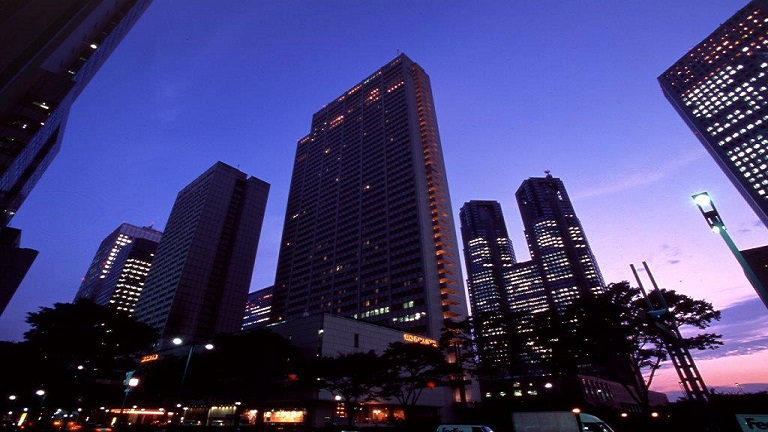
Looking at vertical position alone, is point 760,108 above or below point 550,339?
above

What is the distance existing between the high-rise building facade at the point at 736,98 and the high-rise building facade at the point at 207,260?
7395 inches

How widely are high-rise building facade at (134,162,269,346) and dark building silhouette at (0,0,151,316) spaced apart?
8057cm

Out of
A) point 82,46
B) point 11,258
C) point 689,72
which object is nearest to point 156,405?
point 11,258

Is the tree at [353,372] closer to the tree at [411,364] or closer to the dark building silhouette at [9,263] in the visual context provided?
the tree at [411,364]

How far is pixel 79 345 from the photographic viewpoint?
44062mm

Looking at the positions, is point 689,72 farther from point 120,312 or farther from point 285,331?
point 120,312

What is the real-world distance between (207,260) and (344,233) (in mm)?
66120

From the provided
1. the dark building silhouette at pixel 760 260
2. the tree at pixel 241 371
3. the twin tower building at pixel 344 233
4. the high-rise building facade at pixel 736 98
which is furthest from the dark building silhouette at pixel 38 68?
the high-rise building facade at pixel 736 98

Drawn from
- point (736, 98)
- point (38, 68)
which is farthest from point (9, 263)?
point (736, 98)

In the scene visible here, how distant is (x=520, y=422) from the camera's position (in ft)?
91.3

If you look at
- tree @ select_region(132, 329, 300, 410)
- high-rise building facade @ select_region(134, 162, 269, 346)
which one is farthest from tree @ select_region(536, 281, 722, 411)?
high-rise building facade @ select_region(134, 162, 269, 346)

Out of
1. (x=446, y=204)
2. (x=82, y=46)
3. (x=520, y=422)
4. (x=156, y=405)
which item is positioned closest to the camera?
(x=520, y=422)

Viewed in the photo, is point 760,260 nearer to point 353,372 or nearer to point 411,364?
point 411,364

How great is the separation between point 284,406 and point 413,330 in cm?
4132
